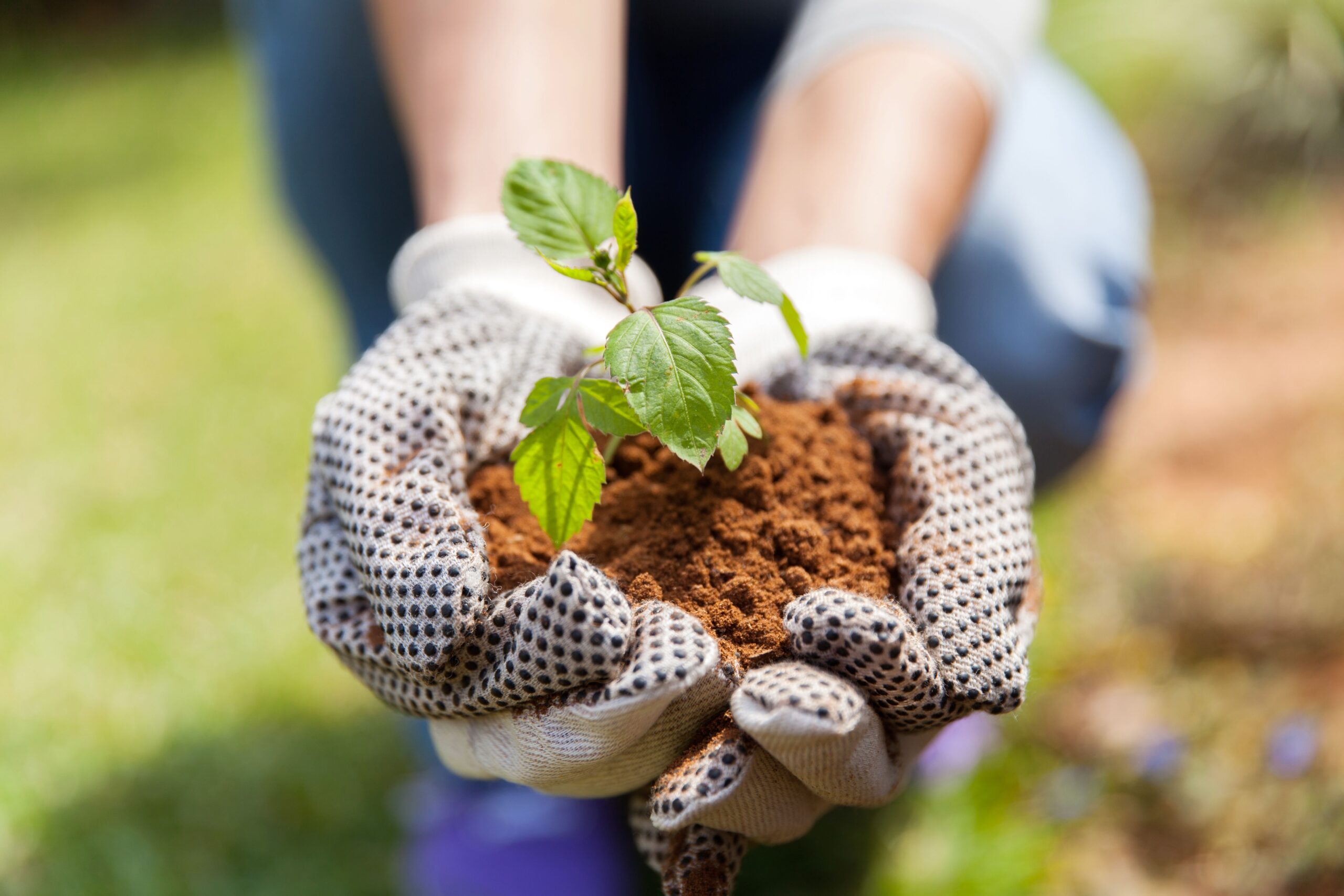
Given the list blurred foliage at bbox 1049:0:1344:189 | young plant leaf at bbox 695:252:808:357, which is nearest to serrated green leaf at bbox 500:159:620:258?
young plant leaf at bbox 695:252:808:357

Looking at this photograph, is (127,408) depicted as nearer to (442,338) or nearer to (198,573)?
(198,573)

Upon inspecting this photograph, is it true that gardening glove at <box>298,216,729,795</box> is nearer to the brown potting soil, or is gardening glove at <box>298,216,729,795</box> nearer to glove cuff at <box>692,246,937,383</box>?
the brown potting soil

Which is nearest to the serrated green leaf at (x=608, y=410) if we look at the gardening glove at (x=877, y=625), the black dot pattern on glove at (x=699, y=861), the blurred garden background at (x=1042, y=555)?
the gardening glove at (x=877, y=625)

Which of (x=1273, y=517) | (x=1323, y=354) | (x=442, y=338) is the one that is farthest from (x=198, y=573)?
(x=1323, y=354)

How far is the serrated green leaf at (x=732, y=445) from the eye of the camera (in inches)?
37.6

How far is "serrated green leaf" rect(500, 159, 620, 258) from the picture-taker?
101 cm

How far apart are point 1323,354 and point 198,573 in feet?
10.9

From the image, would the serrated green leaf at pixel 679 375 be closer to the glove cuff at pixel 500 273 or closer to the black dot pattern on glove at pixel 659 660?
the black dot pattern on glove at pixel 659 660

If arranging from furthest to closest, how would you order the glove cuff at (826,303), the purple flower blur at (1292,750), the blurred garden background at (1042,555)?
1. the blurred garden background at (1042,555)
2. the purple flower blur at (1292,750)
3. the glove cuff at (826,303)

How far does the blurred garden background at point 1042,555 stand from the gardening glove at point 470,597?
1.06 meters

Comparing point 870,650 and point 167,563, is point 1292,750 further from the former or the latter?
point 167,563

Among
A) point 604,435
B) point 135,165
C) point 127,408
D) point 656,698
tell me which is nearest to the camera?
point 656,698

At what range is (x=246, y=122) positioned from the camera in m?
6.17

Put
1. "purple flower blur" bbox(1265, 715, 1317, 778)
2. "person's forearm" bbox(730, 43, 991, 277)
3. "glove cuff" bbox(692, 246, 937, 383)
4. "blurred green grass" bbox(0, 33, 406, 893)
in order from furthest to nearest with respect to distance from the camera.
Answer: "blurred green grass" bbox(0, 33, 406, 893) → "purple flower blur" bbox(1265, 715, 1317, 778) → "person's forearm" bbox(730, 43, 991, 277) → "glove cuff" bbox(692, 246, 937, 383)
